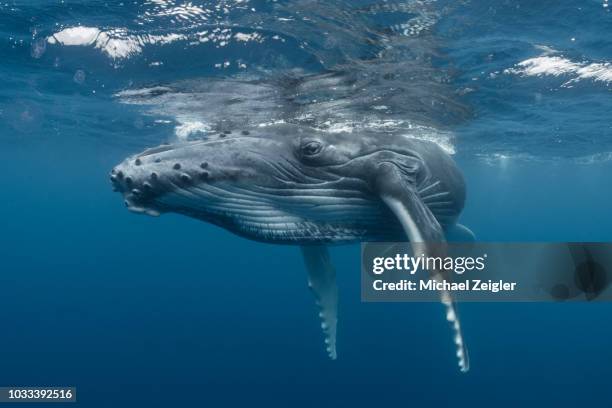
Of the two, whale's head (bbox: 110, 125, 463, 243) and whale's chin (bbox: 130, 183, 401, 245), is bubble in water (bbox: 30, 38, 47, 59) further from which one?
whale's chin (bbox: 130, 183, 401, 245)

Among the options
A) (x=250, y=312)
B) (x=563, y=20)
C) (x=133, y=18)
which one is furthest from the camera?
(x=250, y=312)

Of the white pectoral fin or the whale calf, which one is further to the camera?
the white pectoral fin

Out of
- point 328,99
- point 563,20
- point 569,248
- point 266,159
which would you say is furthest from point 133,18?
point 569,248

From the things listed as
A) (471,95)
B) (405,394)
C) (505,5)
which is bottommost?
(405,394)

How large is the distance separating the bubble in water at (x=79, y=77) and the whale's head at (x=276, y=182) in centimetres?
1193

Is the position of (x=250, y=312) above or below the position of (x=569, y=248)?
above

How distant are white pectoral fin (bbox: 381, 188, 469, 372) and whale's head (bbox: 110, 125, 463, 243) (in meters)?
0.49

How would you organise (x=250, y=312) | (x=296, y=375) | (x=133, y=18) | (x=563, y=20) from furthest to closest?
1. (x=250, y=312)
2. (x=296, y=375)
3. (x=133, y=18)
4. (x=563, y=20)

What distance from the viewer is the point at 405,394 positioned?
22.5m

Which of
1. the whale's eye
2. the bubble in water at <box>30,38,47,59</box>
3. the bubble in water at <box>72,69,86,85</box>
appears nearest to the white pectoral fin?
the whale's eye

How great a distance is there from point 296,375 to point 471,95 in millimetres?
15832

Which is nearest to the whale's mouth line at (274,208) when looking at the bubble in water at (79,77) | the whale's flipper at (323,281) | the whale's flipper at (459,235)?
the whale's flipper at (323,281)

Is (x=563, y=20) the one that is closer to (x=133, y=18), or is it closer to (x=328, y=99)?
(x=328, y=99)

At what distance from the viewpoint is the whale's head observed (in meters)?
4.87
